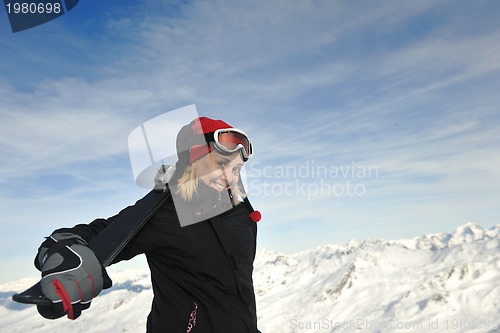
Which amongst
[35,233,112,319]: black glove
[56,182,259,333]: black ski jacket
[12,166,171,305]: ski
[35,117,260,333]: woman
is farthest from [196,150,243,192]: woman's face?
[35,233,112,319]: black glove

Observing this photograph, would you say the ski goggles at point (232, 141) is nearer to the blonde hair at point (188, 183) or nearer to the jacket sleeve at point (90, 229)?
the blonde hair at point (188, 183)

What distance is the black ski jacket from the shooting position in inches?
155

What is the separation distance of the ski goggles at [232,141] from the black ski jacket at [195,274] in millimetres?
510

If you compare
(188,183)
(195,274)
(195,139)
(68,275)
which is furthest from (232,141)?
(68,275)

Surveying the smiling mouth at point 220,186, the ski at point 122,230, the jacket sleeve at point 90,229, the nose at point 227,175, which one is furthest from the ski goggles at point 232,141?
the jacket sleeve at point 90,229

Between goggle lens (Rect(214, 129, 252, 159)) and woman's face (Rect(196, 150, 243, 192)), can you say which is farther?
goggle lens (Rect(214, 129, 252, 159))

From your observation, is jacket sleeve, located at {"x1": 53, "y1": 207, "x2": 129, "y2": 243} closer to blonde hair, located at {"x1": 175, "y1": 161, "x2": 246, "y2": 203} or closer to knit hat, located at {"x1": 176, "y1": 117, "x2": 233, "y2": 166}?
blonde hair, located at {"x1": 175, "y1": 161, "x2": 246, "y2": 203}

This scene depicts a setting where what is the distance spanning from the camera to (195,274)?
4.01 metres

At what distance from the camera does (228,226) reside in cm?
436

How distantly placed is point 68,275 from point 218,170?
1.97 meters

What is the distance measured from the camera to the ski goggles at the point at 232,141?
4403 mm

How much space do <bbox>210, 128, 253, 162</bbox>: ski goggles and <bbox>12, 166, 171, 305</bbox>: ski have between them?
0.65 meters

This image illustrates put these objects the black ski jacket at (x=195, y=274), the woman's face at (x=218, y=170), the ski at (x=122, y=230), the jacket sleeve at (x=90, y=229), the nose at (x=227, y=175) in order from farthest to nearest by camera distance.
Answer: the nose at (x=227, y=175), the woman's face at (x=218, y=170), the black ski jacket at (x=195, y=274), the jacket sleeve at (x=90, y=229), the ski at (x=122, y=230)

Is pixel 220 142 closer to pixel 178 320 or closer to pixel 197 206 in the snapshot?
pixel 197 206
